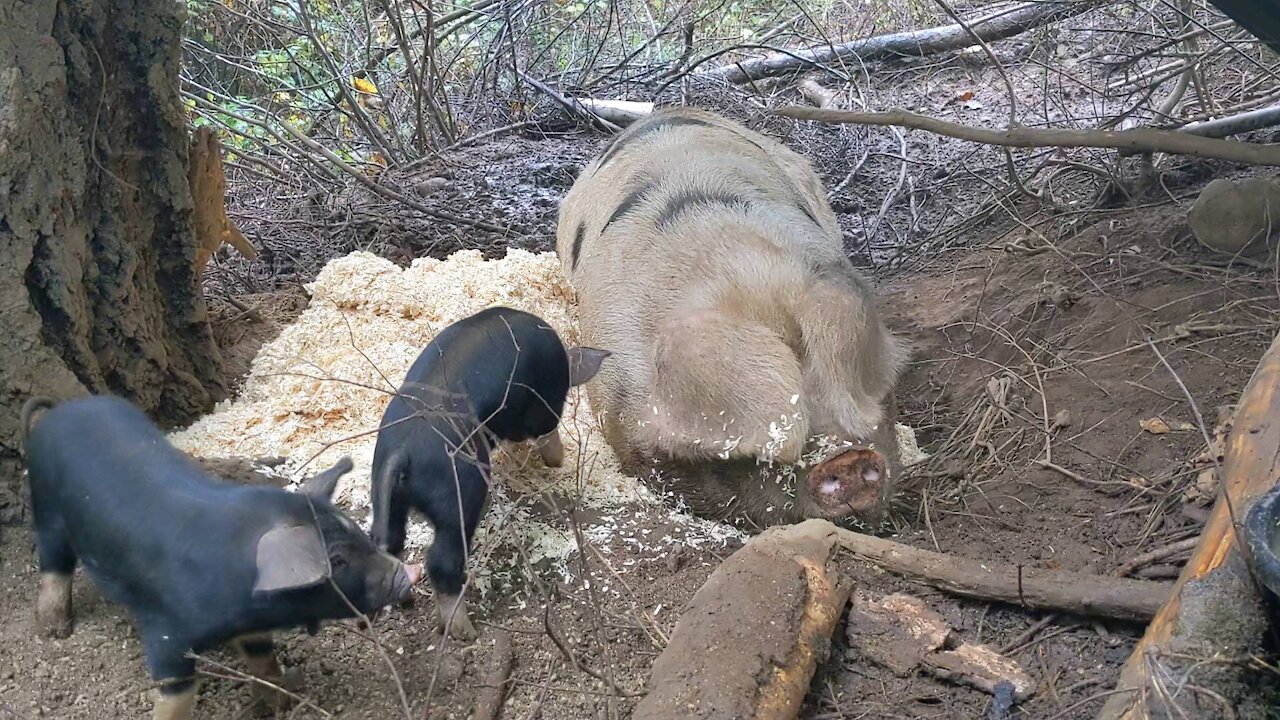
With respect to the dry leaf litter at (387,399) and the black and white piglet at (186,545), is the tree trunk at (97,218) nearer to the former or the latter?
the dry leaf litter at (387,399)

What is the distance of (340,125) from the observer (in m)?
9.27

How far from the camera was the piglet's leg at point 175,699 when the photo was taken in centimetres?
286

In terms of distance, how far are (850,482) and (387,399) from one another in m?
2.16

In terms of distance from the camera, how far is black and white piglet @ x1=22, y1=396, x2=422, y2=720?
9.17 ft

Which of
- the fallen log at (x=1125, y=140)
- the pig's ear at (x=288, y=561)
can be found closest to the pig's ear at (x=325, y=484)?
the pig's ear at (x=288, y=561)

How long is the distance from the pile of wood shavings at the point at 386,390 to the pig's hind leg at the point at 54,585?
34.9 inches

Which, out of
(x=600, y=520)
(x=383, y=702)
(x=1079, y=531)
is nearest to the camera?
(x=383, y=702)

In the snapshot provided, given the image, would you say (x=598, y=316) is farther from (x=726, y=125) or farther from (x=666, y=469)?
(x=726, y=125)

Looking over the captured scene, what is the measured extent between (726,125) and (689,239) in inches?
73.1

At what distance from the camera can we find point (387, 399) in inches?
188

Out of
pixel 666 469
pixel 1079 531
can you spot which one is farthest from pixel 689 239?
pixel 1079 531

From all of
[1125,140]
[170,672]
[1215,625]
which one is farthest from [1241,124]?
[170,672]

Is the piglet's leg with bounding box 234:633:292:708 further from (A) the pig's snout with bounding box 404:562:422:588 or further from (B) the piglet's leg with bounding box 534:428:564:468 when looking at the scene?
(B) the piglet's leg with bounding box 534:428:564:468

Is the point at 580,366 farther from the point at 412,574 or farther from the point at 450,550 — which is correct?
the point at 412,574
